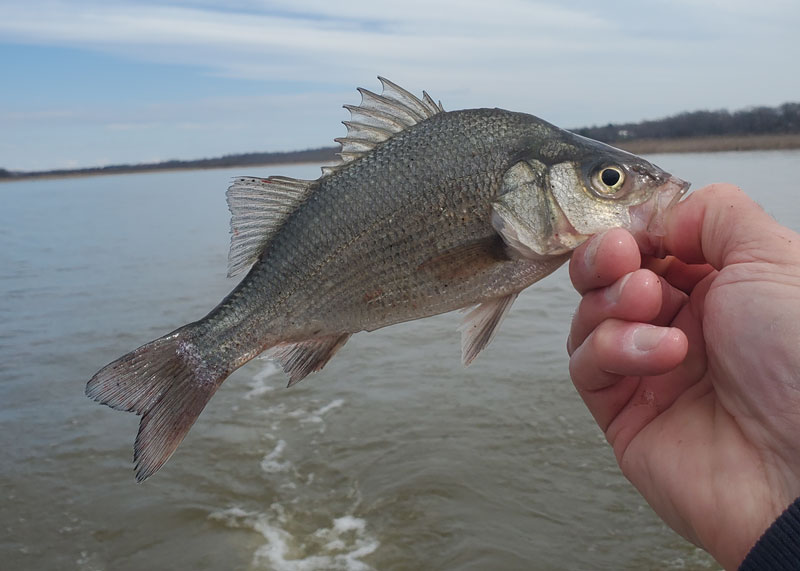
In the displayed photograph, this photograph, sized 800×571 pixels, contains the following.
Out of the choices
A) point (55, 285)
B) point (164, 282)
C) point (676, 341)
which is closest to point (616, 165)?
point (676, 341)

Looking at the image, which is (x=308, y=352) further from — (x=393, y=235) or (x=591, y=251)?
(x=591, y=251)

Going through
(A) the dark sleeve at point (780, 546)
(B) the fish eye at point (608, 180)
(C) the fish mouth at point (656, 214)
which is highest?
(B) the fish eye at point (608, 180)

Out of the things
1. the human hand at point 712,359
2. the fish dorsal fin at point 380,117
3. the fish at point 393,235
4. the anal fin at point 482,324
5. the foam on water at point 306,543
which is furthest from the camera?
the foam on water at point 306,543

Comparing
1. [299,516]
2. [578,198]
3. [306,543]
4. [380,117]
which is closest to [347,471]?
[299,516]

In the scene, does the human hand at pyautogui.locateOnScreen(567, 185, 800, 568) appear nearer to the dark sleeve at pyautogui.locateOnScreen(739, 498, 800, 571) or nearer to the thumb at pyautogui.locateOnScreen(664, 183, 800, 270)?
the thumb at pyautogui.locateOnScreen(664, 183, 800, 270)

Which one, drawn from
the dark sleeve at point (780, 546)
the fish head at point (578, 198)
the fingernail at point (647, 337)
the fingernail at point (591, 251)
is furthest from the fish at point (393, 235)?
the dark sleeve at point (780, 546)

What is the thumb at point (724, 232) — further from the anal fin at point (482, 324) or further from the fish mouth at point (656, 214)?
the anal fin at point (482, 324)

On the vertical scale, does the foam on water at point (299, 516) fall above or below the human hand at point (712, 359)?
below
